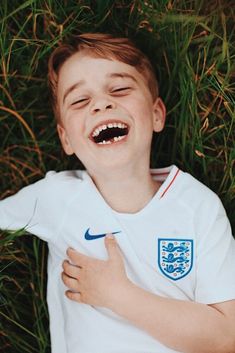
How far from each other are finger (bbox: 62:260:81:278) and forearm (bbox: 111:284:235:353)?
0.17 metres

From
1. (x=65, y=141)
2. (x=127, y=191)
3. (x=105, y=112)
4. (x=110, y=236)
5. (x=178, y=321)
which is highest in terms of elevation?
(x=105, y=112)

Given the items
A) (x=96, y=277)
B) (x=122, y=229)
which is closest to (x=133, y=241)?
(x=122, y=229)

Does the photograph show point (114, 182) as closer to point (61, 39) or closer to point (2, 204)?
point (2, 204)

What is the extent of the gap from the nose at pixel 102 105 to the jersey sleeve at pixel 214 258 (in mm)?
415

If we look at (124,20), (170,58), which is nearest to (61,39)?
(124,20)

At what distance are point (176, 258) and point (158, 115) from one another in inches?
18.6

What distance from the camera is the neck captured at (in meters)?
1.83

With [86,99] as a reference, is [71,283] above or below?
below

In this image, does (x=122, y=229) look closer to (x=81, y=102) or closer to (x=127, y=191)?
(x=127, y=191)

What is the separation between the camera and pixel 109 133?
5.91 ft

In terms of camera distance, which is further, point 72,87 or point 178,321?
point 72,87

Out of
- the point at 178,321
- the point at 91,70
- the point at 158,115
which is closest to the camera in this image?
the point at 178,321

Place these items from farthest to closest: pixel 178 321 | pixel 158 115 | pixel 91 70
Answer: pixel 158 115 < pixel 91 70 < pixel 178 321

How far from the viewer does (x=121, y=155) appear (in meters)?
1.74
